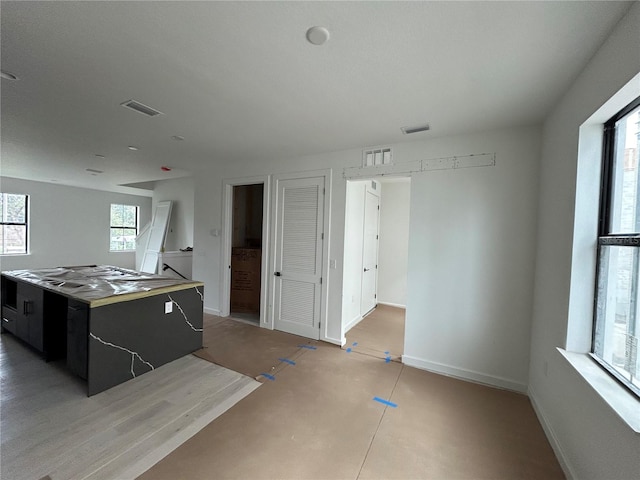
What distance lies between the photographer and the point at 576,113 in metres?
1.77

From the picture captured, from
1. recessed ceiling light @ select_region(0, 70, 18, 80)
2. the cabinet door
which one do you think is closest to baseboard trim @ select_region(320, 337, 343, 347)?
the cabinet door

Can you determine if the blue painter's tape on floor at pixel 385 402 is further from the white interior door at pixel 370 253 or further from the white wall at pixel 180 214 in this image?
Result: the white wall at pixel 180 214

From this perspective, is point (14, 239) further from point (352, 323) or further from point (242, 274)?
point (352, 323)

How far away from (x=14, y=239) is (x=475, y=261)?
9.48 metres

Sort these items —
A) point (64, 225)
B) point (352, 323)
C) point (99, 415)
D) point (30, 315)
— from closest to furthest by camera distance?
point (99, 415) → point (30, 315) → point (352, 323) → point (64, 225)

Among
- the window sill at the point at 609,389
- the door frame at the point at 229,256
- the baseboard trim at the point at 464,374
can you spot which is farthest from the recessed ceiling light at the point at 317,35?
the baseboard trim at the point at 464,374

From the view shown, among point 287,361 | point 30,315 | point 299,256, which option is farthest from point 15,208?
point 287,361

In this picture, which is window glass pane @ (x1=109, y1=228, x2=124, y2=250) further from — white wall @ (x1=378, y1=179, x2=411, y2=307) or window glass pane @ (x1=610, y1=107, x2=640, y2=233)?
window glass pane @ (x1=610, y1=107, x2=640, y2=233)

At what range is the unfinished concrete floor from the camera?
1.64 meters

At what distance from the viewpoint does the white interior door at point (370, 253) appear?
457cm

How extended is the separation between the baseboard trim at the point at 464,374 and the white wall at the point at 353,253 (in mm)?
1048

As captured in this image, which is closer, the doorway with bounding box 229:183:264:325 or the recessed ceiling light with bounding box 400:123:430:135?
the recessed ceiling light with bounding box 400:123:430:135

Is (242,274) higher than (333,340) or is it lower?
higher

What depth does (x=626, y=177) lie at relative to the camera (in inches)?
59.4
